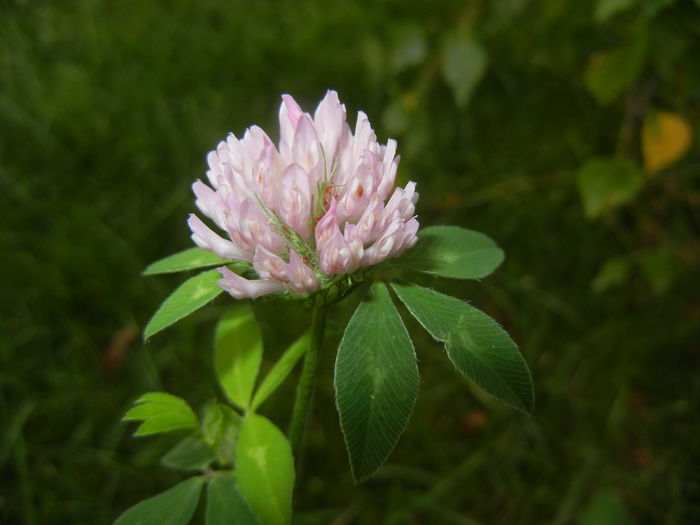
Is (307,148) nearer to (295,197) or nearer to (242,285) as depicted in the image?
(295,197)

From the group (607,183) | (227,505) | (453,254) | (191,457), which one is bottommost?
(227,505)

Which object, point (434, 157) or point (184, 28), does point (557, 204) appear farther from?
point (184, 28)

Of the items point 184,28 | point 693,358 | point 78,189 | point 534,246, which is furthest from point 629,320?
point 184,28

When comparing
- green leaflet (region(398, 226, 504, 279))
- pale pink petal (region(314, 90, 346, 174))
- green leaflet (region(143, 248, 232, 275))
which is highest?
pale pink petal (region(314, 90, 346, 174))

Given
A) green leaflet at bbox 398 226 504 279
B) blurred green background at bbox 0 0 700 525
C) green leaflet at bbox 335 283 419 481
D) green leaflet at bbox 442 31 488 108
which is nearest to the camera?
green leaflet at bbox 335 283 419 481

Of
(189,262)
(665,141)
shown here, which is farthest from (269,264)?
(665,141)

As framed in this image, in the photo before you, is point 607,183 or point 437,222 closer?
point 607,183

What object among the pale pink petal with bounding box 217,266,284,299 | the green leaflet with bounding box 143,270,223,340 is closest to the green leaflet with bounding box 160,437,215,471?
the green leaflet with bounding box 143,270,223,340

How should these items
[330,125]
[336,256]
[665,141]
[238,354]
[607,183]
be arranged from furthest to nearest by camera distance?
[665,141] < [607,183] < [238,354] < [330,125] < [336,256]

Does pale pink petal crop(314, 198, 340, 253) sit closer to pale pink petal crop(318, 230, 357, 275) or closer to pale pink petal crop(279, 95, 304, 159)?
pale pink petal crop(318, 230, 357, 275)
